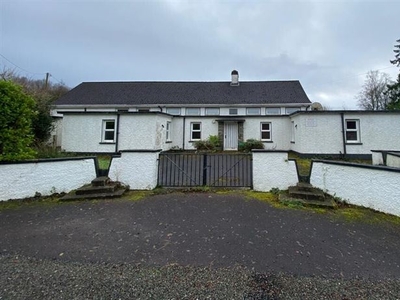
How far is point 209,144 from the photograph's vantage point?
15.8 m

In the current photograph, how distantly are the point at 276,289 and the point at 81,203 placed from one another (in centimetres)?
526

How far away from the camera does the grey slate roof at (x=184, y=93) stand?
20.9 meters

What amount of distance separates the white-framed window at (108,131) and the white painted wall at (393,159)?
1438 cm

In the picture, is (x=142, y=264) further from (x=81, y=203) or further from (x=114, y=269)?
(x=81, y=203)

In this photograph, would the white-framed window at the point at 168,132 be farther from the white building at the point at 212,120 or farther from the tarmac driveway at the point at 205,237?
the tarmac driveway at the point at 205,237

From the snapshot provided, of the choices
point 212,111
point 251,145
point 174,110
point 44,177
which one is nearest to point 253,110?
point 212,111

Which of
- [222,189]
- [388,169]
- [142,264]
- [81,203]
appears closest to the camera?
[142,264]

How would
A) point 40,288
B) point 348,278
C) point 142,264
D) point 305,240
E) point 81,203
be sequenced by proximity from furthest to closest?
1. point 81,203
2. point 305,240
3. point 142,264
4. point 348,278
5. point 40,288

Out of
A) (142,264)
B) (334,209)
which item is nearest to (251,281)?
(142,264)

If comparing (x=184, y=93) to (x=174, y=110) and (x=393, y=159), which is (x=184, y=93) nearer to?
(x=174, y=110)

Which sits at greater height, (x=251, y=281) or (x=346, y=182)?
(x=346, y=182)

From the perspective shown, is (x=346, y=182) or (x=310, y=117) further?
(x=310, y=117)

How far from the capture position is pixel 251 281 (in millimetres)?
2490

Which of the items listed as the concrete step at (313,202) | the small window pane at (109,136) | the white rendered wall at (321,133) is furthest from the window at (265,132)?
the small window pane at (109,136)
